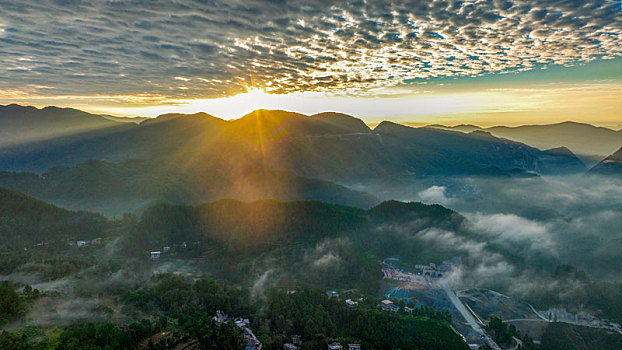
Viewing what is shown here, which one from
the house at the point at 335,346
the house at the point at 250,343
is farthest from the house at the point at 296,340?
the house at the point at 250,343

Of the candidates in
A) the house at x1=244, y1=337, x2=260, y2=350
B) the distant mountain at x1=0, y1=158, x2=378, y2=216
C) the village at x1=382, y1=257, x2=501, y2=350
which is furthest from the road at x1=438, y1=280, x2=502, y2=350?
the distant mountain at x1=0, y1=158, x2=378, y2=216

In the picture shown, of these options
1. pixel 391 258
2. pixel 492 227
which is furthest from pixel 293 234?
pixel 492 227

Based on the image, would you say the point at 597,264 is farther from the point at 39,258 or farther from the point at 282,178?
the point at 39,258

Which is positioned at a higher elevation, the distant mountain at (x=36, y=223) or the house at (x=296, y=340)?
the distant mountain at (x=36, y=223)

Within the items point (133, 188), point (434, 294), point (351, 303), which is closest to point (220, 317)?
point (351, 303)

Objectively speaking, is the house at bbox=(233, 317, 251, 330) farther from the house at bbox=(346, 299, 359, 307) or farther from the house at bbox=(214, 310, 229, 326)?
the house at bbox=(346, 299, 359, 307)

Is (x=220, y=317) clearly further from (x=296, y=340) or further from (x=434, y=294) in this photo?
(x=434, y=294)

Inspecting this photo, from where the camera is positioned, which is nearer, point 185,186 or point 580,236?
point 580,236

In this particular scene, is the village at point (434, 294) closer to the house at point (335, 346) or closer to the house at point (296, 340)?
the house at point (335, 346)
